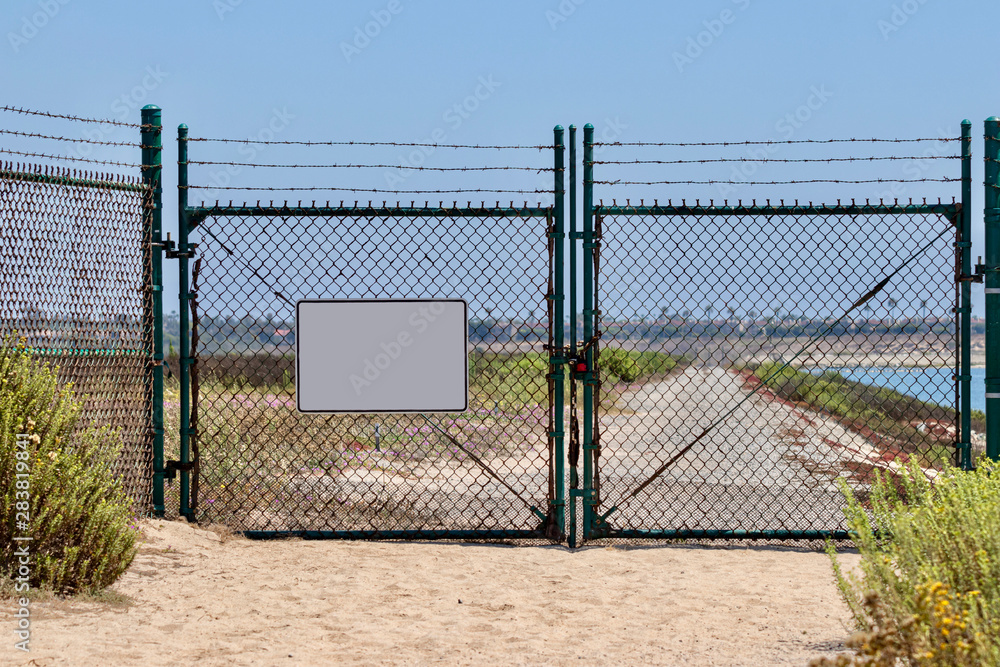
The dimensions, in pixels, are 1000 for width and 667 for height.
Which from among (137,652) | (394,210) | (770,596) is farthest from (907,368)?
(137,652)

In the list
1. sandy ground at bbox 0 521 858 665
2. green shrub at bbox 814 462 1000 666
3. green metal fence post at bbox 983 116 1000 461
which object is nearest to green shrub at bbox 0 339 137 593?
sandy ground at bbox 0 521 858 665

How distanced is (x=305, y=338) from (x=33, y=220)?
1770 millimetres

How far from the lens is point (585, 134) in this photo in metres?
6.12

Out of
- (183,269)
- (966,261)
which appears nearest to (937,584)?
A: (966,261)

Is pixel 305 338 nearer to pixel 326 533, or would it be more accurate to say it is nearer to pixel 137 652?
pixel 326 533

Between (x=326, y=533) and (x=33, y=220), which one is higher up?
(x=33, y=220)

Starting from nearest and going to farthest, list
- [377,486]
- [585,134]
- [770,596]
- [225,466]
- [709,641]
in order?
[709,641]
[770,596]
[585,134]
[225,466]
[377,486]

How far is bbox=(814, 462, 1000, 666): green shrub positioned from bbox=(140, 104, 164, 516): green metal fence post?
455 cm

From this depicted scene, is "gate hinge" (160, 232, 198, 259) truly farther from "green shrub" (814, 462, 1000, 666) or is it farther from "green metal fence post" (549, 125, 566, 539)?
"green shrub" (814, 462, 1000, 666)

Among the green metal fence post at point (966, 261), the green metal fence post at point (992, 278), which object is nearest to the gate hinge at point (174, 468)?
the green metal fence post at point (966, 261)

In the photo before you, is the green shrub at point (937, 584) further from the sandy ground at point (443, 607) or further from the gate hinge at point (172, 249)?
the gate hinge at point (172, 249)

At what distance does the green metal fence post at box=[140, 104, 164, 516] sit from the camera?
20.9 feet

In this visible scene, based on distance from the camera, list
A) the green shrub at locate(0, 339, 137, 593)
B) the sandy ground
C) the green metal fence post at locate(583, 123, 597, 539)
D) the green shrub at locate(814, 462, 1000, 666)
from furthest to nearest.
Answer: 1. the green metal fence post at locate(583, 123, 597, 539)
2. the green shrub at locate(0, 339, 137, 593)
3. the sandy ground
4. the green shrub at locate(814, 462, 1000, 666)

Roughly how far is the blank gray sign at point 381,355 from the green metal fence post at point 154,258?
3.25 ft
